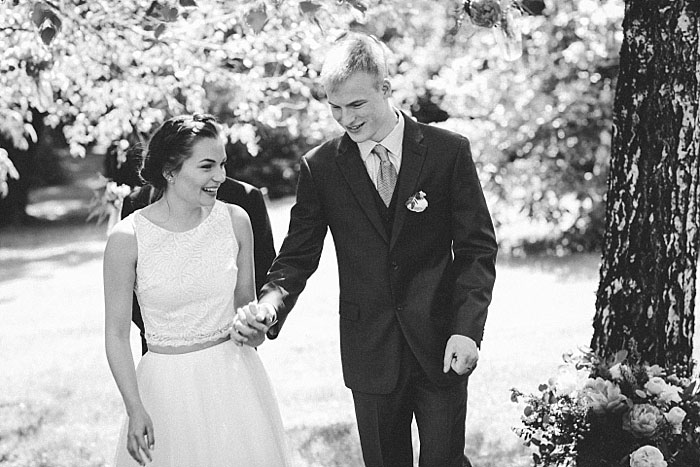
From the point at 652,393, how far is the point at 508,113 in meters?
8.87

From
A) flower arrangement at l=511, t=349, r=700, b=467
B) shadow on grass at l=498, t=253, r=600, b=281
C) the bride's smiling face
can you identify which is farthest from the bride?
Answer: shadow on grass at l=498, t=253, r=600, b=281

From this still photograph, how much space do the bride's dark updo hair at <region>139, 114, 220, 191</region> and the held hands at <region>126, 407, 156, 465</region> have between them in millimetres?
795

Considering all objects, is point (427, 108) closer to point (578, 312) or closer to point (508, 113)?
point (508, 113)

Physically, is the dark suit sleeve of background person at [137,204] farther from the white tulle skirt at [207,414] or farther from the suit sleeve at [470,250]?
the suit sleeve at [470,250]

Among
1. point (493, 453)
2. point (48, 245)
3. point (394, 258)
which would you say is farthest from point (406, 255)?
point (48, 245)

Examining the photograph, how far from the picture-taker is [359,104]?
319 centimetres

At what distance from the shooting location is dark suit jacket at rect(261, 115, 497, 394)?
3.29m

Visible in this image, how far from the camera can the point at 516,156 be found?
12.8m

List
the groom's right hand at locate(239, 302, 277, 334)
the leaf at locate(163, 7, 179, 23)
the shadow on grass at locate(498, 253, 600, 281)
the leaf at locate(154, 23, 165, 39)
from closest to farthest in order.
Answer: the groom's right hand at locate(239, 302, 277, 334) → the leaf at locate(163, 7, 179, 23) → the leaf at locate(154, 23, 165, 39) → the shadow on grass at locate(498, 253, 600, 281)

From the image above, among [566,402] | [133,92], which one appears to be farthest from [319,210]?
[133,92]

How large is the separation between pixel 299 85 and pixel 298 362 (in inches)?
120

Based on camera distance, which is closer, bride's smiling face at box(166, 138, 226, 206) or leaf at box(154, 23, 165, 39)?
bride's smiling face at box(166, 138, 226, 206)

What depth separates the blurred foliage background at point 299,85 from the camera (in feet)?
17.7

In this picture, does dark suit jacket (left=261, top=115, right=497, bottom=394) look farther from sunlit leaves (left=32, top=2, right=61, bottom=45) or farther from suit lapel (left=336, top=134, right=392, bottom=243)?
sunlit leaves (left=32, top=2, right=61, bottom=45)
